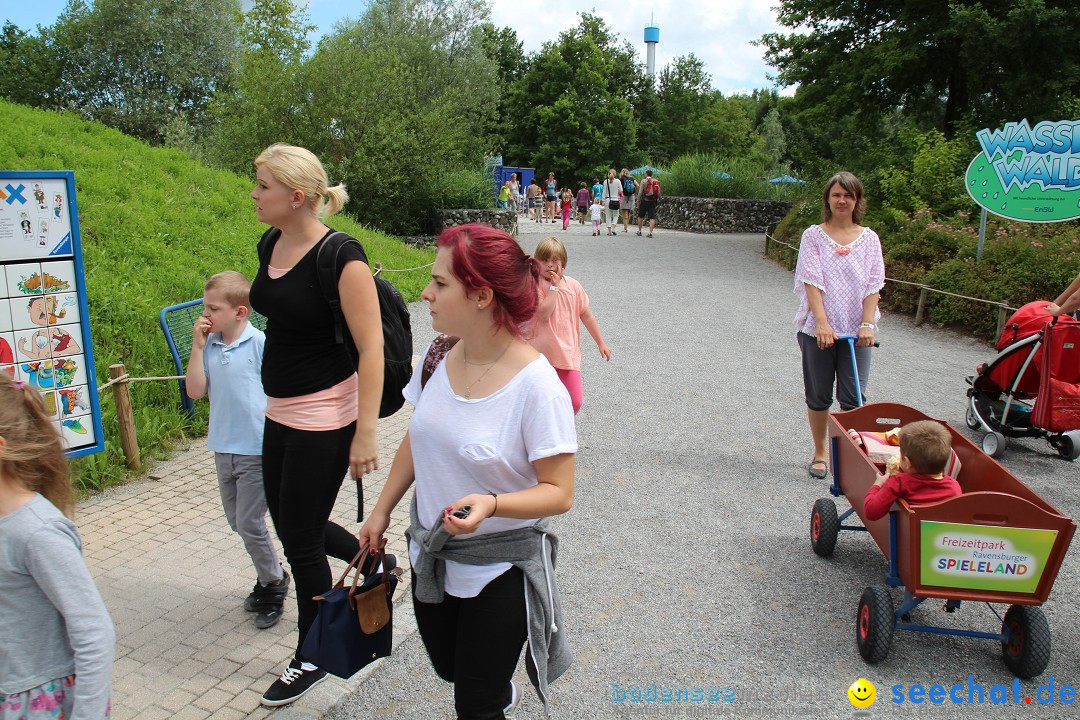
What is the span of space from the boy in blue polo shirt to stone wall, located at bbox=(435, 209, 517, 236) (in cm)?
1520

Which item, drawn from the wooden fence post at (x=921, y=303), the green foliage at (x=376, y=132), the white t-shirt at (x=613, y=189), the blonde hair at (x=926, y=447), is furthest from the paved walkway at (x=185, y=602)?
the white t-shirt at (x=613, y=189)

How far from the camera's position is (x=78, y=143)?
40.6 ft

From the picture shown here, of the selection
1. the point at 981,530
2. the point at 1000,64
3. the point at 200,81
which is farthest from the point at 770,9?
the point at 200,81

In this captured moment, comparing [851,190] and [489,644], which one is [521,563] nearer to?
[489,644]

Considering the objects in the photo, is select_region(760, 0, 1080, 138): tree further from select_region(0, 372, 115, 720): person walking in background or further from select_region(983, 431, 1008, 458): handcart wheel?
select_region(0, 372, 115, 720): person walking in background

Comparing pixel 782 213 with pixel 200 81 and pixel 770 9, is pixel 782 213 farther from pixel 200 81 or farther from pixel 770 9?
pixel 200 81

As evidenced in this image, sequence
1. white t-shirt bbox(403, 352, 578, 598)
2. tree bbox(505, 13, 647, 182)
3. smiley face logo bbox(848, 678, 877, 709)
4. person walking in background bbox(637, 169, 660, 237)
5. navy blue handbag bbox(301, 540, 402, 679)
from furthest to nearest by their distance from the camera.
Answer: tree bbox(505, 13, 647, 182)
person walking in background bbox(637, 169, 660, 237)
smiley face logo bbox(848, 678, 877, 709)
navy blue handbag bbox(301, 540, 402, 679)
white t-shirt bbox(403, 352, 578, 598)

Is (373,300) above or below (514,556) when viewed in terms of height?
above

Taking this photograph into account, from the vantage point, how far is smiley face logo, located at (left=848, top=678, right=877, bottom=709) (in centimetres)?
323

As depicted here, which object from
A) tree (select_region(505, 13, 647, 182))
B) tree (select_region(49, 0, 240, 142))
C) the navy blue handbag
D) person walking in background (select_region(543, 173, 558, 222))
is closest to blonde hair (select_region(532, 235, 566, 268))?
the navy blue handbag

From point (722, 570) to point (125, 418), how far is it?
406 centimetres

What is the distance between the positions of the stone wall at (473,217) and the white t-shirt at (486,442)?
16748mm

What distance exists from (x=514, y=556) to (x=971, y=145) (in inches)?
655

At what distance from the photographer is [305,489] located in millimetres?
2881
